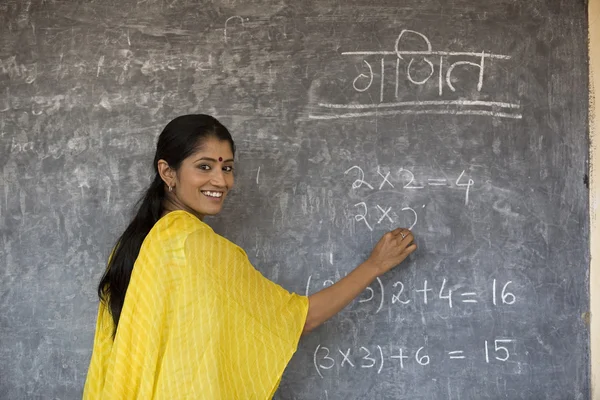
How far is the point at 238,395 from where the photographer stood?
6.48 feet

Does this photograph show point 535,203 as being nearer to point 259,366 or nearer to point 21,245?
point 259,366

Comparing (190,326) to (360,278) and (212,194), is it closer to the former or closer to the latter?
(212,194)

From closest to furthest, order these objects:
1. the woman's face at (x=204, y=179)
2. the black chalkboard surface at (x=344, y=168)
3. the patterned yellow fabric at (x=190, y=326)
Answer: the patterned yellow fabric at (x=190, y=326), the woman's face at (x=204, y=179), the black chalkboard surface at (x=344, y=168)

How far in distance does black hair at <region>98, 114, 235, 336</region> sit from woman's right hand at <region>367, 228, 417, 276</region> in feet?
2.27

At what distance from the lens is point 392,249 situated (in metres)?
2.43

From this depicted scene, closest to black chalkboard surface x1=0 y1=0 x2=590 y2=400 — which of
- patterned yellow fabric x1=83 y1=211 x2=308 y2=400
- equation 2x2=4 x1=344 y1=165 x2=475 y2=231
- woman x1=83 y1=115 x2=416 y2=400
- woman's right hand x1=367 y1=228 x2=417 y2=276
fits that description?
equation 2x2=4 x1=344 y1=165 x2=475 y2=231

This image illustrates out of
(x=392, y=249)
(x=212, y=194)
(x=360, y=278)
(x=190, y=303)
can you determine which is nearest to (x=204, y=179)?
(x=212, y=194)

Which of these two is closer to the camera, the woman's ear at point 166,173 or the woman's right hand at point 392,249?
the woman's ear at point 166,173

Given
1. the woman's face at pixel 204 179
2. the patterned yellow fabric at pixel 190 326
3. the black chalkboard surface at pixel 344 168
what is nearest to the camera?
the patterned yellow fabric at pixel 190 326

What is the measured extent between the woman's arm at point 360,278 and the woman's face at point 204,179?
0.46 metres

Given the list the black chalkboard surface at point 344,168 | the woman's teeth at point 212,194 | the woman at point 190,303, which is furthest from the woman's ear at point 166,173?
the black chalkboard surface at point 344,168

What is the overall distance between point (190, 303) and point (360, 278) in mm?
634

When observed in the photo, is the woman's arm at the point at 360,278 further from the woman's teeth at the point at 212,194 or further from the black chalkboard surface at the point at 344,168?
the woman's teeth at the point at 212,194

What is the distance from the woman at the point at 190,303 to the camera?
1.89 m
